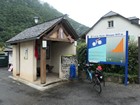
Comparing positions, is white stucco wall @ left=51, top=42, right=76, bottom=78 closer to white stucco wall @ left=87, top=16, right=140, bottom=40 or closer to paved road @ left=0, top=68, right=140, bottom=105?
paved road @ left=0, top=68, right=140, bottom=105

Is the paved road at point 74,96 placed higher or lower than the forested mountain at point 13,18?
lower

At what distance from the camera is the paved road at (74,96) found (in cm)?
650

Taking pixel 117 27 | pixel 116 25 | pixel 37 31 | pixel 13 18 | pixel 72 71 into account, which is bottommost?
pixel 72 71

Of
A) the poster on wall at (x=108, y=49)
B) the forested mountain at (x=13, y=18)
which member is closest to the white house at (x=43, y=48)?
the poster on wall at (x=108, y=49)

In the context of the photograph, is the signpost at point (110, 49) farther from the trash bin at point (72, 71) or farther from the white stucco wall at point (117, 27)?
the white stucco wall at point (117, 27)

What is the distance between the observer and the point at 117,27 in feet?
70.6

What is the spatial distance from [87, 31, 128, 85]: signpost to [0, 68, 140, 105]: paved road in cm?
141

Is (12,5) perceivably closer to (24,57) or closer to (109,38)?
(24,57)

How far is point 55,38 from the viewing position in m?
9.92

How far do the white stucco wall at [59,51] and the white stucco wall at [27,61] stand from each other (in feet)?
5.64

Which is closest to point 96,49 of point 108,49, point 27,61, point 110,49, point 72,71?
point 108,49

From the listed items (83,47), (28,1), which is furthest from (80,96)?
(28,1)

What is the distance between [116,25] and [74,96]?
53.2 feet

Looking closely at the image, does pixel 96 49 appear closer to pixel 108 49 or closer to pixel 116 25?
pixel 108 49
